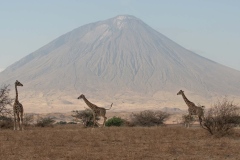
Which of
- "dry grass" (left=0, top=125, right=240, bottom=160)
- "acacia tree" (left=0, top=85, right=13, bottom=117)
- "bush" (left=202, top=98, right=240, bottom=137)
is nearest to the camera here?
"dry grass" (left=0, top=125, right=240, bottom=160)

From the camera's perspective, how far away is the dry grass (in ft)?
53.3

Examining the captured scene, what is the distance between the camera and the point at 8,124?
3086 centimetres

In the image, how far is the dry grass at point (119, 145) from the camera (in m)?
16.2

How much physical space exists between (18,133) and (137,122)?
15.7 m

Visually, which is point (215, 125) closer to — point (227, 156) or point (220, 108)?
point (220, 108)

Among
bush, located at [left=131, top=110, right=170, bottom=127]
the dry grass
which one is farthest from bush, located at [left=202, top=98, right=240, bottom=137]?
bush, located at [left=131, top=110, right=170, bottom=127]

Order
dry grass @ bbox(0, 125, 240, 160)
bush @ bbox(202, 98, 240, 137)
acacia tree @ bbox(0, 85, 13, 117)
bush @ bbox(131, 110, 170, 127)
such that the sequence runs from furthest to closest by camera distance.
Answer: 1. bush @ bbox(131, 110, 170, 127)
2. acacia tree @ bbox(0, 85, 13, 117)
3. bush @ bbox(202, 98, 240, 137)
4. dry grass @ bbox(0, 125, 240, 160)

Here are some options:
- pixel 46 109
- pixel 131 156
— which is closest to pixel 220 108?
pixel 131 156

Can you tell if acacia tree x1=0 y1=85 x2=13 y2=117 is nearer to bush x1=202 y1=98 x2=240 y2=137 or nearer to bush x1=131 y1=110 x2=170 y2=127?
bush x1=131 y1=110 x2=170 y2=127

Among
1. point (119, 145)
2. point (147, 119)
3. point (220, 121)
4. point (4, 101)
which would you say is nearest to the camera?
point (119, 145)

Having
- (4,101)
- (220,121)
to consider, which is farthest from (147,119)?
(220,121)

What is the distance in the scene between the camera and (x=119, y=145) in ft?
62.5

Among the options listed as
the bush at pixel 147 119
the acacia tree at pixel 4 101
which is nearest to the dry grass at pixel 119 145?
the acacia tree at pixel 4 101

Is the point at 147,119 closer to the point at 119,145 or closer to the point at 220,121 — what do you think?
the point at 220,121
